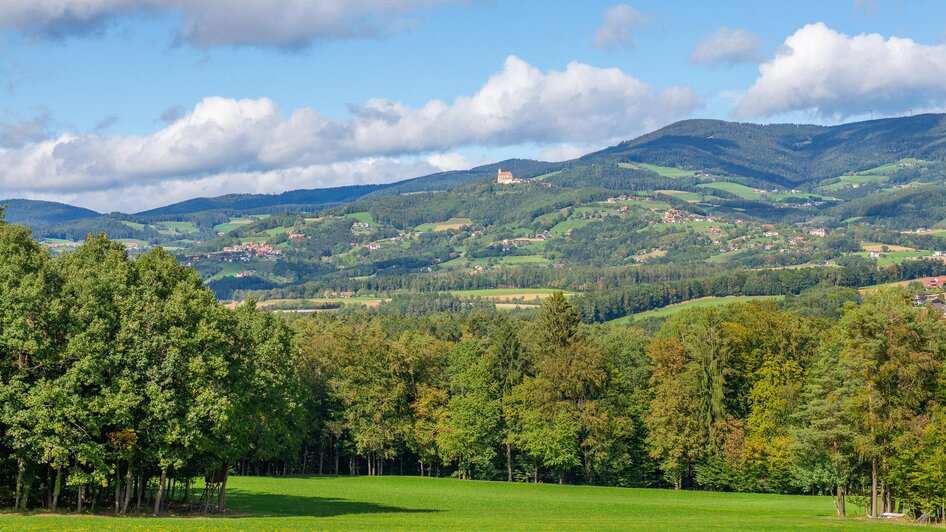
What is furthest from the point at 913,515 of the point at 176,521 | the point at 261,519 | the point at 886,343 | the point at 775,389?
the point at 176,521

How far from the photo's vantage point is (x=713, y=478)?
307 ft

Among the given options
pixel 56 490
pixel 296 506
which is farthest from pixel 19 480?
pixel 296 506

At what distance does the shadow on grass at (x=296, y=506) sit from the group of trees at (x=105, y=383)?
11.8 ft

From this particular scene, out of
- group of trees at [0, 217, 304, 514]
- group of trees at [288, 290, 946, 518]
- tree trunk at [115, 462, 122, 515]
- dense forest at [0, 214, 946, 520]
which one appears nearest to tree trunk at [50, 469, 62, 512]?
group of trees at [0, 217, 304, 514]

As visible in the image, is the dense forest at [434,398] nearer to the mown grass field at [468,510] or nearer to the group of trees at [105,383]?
the group of trees at [105,383]

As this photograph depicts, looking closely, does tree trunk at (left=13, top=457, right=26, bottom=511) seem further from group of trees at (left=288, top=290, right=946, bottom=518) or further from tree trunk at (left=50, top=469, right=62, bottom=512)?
group of trees at (left=288, top=290, right=946, bottom=518)

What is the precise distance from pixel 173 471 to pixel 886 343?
43.4m

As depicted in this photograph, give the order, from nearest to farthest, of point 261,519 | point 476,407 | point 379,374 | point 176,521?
1. point 176,521
2. point 261,519
3. point 476,407
4. point 379,374

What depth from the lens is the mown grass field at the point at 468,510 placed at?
48.8m

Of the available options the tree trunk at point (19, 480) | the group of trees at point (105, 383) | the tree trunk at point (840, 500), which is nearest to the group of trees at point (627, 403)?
the tree trunk at point (840, 500)

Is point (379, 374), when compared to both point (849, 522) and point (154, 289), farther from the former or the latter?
point (849, 522)

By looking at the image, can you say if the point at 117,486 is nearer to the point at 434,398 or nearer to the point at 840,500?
the point at 840,500

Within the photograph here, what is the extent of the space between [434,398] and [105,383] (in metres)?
57.8

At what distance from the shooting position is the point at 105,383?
170ft
